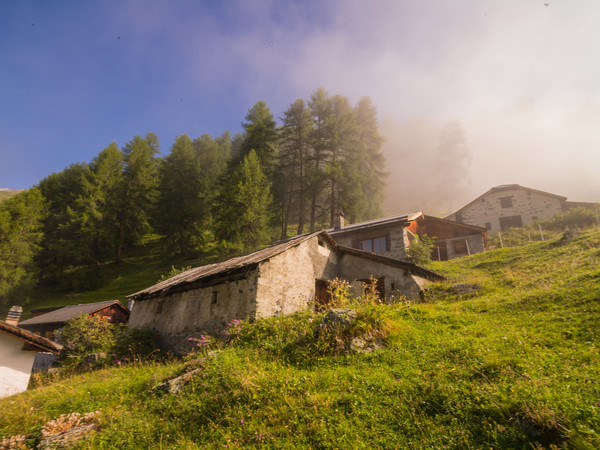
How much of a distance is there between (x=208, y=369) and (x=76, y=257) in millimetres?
38257

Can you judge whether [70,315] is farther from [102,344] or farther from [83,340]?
[102,344]

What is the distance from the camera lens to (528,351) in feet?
20.9

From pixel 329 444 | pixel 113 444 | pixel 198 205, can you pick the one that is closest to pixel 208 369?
pixel 113 444

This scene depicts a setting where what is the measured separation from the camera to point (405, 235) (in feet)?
79.7

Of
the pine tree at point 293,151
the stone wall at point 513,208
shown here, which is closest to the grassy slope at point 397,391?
the stone wall at point 513,208

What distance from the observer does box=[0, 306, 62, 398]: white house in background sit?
38.8ft

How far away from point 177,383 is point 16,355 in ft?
31.0

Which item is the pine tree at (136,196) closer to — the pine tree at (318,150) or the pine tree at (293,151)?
the pine tree at (293,151)

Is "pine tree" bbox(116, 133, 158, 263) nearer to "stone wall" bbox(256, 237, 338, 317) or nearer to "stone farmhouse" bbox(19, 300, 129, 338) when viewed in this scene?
"stone farmhouse" bbox(19, 300, 129, 338)

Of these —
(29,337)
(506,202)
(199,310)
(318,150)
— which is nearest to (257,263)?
(199,310)

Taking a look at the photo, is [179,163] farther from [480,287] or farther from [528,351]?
[528,351]

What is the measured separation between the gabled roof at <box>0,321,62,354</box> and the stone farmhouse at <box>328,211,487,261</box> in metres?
19.9

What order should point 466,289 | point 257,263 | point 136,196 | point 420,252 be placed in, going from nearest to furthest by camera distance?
point 257,263, point 466,289, point 420,252, point 136,196

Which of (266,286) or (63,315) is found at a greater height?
(266,286)
